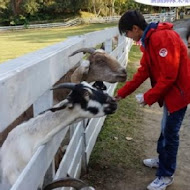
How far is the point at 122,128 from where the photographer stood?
20.0 feet

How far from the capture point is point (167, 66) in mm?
3512

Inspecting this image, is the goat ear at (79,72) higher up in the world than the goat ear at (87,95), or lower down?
lower down

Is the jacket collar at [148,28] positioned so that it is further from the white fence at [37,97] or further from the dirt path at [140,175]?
the dirt path at [140,175]

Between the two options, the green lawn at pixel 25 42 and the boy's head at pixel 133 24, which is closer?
the boy's head at pixel 133 24

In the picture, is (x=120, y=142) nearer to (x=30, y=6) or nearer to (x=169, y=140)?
(x=169, y=140)

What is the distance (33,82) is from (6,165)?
26.3 inches

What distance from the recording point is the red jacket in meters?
3.50

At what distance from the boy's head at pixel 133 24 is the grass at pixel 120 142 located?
5.66 ft

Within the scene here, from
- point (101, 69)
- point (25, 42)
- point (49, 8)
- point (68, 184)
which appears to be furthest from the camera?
point (49, 8)

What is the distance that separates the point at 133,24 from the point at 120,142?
218 cm

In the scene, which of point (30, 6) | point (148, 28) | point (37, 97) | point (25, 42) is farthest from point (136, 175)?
point (30, 6)

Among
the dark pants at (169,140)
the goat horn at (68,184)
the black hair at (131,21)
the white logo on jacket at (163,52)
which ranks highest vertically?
the black hair at (131,21)

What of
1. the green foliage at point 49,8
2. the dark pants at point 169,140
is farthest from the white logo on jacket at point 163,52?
the green foliage at point 49,8

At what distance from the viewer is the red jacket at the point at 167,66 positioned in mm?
3504
